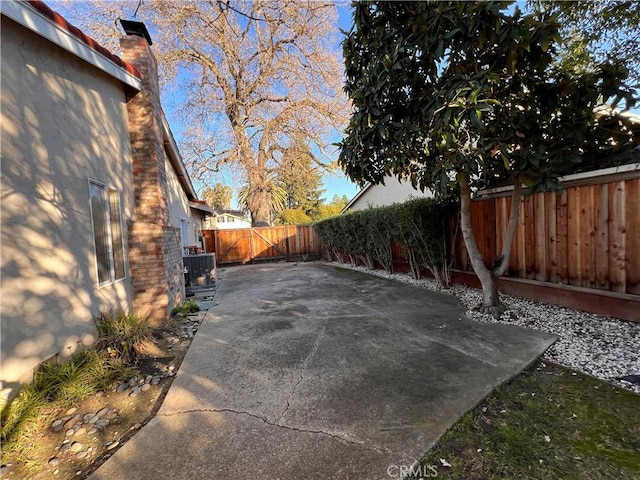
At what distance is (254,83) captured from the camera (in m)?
16.2

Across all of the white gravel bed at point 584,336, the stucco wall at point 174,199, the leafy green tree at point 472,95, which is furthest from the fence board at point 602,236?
the stucco wall at point 174,199

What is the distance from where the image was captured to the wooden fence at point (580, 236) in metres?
3.95

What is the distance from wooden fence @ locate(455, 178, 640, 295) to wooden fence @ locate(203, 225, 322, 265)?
36.5 ft

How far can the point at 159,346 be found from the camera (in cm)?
408

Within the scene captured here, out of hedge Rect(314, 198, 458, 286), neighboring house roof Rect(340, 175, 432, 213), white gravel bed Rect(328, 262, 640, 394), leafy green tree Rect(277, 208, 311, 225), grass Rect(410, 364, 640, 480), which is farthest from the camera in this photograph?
leafy green tree Rect(277, 208, 311, 225)

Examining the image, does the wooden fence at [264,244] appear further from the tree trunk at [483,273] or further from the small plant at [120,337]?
the small plant at [120,337]

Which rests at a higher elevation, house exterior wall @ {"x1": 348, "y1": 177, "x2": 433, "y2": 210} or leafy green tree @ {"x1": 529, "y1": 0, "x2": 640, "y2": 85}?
leafy green tree @ {"x1": 529, "y1": 0, "x2": 640, "y2": 85}

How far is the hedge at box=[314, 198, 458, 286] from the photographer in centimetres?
668

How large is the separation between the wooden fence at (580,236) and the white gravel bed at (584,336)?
0.50 m

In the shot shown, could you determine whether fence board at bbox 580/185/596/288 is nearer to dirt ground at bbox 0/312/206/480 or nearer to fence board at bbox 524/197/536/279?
fence board at bbox 524/197/536/279

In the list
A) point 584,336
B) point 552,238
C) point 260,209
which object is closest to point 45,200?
point 584,336

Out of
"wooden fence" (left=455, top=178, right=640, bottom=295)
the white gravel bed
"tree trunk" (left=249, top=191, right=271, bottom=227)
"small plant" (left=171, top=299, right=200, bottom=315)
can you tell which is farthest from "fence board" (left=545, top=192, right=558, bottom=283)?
"tree trunk" (left=249, top=191, right=271, bottom=227)

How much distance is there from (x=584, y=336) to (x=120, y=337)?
577 cm

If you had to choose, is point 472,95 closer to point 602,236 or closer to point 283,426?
point 602,236
